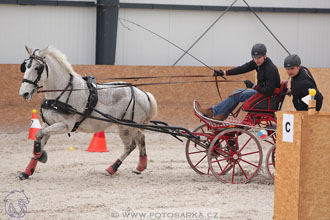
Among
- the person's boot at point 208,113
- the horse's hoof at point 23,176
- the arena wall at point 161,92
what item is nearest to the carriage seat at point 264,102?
the person's boot at point 208,113

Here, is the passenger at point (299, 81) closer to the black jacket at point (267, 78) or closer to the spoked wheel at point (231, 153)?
the black jacket at point (267, 78)

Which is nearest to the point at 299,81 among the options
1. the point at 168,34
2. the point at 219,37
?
the point at 168,34

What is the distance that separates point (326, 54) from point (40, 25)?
7.63m

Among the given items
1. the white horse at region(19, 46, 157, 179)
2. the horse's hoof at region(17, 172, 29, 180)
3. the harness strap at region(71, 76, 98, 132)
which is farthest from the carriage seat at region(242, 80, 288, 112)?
the horse's hoof at region(17, 172, 29, 180)

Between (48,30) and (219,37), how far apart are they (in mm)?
4326

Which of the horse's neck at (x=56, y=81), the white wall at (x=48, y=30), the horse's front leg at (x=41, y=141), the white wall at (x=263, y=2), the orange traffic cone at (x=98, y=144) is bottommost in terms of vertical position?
the orange traffic cone at (x=98, y=144)

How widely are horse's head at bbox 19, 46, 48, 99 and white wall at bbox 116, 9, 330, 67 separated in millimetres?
6073

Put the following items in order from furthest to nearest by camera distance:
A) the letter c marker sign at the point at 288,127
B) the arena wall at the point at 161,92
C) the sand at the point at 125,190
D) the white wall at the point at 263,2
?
the white wall at the point at 263,2 < the arena wall at the point at 161,92 < the sand at the point at 125,190 < the letter c marker sign at the point at 288,127

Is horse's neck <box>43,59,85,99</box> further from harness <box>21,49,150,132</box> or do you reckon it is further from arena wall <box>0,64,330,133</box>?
arena wall <box>0,64,330,133</box>

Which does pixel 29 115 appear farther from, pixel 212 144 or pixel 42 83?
pixel 212 144

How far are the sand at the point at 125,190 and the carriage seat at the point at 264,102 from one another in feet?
3.40

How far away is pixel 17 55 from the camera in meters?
12.8

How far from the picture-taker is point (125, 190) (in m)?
6.96

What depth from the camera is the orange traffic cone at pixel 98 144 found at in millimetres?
10336
